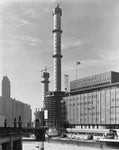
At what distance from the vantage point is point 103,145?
12250 cm

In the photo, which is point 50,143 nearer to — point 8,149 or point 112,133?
point 112,133

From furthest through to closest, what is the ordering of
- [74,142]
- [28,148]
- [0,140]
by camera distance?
[28,148] < [74,142] < [0,140]

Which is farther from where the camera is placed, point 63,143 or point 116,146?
point 63,143

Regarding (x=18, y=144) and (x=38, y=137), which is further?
(x=38, y=137)

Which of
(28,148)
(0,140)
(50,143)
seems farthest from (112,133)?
(0,140)

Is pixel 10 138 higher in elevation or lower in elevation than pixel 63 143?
higher

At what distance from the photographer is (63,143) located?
481 ft

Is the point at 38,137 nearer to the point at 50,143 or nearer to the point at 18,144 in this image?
the point at 50,143

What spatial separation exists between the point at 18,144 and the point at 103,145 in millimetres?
36002

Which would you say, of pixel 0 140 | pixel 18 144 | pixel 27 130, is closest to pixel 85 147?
pixel 27 130

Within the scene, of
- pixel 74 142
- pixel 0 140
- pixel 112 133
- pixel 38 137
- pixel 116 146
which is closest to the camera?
pixel 0 140

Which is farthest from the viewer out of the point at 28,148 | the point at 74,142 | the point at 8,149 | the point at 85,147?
the point at 28,148

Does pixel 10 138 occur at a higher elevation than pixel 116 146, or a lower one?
higher

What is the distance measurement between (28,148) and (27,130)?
102ft
